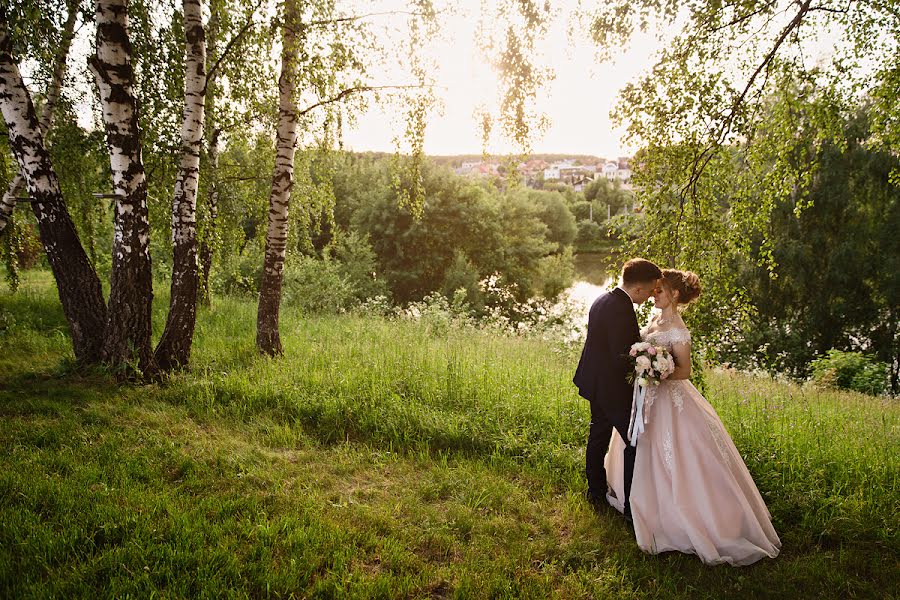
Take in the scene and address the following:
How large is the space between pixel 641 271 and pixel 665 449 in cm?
159

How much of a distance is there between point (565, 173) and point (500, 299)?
17124 cm

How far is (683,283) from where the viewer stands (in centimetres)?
451

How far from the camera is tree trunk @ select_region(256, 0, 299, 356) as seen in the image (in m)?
8.02

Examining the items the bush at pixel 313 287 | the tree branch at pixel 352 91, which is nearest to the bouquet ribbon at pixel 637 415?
the tree branch at pixel 352 91

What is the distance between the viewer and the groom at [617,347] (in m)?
4.52

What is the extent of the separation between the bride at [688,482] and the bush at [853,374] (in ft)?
37.7

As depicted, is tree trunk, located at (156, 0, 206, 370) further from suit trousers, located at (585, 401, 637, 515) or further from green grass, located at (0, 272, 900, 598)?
suit trousers, located at (585, 401, 637, 515)

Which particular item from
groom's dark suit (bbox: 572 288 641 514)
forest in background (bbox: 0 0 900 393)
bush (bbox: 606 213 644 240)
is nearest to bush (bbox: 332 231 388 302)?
forest in background (bbox: 0 0 900 393)

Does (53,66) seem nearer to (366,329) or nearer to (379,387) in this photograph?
(366,329)

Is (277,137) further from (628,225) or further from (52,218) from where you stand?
(628,225)

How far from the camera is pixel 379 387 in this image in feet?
22.9

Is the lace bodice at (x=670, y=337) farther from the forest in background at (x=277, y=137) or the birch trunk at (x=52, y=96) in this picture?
the birch trunk at (x=52, y=96)

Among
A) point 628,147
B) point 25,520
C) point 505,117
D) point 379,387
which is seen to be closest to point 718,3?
point 628,147

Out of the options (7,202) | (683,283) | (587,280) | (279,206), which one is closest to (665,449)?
(683,283)
